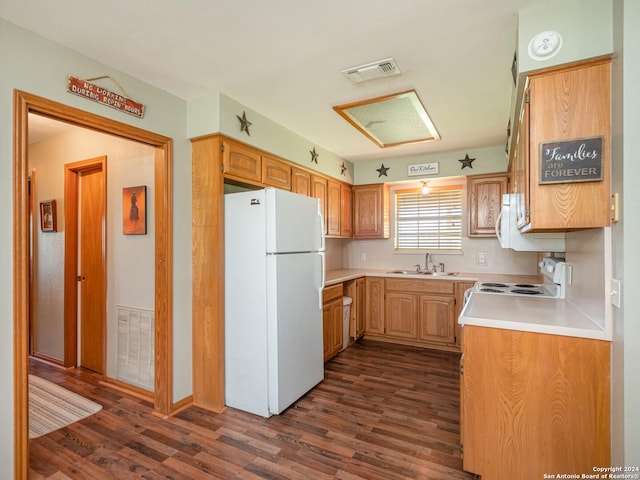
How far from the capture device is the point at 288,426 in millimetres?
2365

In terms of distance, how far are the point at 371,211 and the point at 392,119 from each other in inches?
72.4

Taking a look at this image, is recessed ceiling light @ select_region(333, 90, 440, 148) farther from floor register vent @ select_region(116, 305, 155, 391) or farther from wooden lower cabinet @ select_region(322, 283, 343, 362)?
floor register vent @ select_region(116, 305, 155, 391)

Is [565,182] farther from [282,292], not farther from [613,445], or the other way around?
[282,292]

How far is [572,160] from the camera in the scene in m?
1.55

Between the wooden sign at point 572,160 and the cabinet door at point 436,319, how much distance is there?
258cm

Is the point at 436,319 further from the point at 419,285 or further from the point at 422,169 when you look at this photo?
the point at 422,169

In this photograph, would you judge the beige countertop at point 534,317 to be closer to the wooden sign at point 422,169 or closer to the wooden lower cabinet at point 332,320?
the wooden lower cabinet at point 332,320

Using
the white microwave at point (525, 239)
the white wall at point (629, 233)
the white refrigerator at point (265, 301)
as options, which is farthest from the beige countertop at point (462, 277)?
the white wall at point (629, 233)

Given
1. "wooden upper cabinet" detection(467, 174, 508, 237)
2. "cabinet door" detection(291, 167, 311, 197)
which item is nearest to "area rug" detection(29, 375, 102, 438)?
"cabinet door" detection(291, 167, 311, 197)

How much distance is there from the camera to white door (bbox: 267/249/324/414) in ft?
8.19

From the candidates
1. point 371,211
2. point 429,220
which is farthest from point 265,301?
point 429,220

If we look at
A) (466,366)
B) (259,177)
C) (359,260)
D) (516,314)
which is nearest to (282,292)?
(259,177)

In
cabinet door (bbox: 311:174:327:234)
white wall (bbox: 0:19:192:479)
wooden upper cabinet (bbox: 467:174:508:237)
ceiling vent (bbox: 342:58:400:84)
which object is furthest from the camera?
wooden upper cabinet (bbox: 467:174:508:237)

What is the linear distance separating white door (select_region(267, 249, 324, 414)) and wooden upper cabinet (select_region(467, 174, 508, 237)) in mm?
2241
